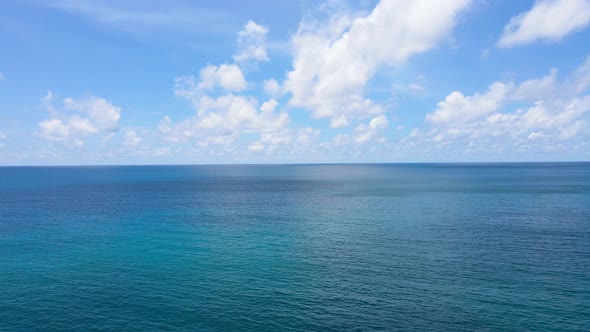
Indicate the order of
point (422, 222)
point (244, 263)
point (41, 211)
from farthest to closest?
1. point (41, 211)
2. point (422, 222)
3. point (244, 263)

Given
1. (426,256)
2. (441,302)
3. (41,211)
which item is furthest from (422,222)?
Answer: (41,211)

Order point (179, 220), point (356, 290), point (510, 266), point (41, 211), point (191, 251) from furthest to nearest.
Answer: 1. point (41, 211)
2. point (179, 220)
3. point (191, 251)
4. point (510, 266)
5. point (356, 290)

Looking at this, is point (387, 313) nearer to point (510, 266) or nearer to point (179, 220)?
point (510, 266)

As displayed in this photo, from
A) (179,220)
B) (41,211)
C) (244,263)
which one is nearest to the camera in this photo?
(244,263)

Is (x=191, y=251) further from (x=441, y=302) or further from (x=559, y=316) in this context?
(x=559, y=316)

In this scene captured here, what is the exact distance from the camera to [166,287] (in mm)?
57375

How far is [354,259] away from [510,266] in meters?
28.1

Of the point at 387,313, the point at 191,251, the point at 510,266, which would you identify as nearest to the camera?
the point at 387,313

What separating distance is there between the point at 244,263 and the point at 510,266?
49.6m

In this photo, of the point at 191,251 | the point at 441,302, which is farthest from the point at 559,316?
the point at 191,251

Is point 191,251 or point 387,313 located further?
point 191,251

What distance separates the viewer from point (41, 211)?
12550 cm

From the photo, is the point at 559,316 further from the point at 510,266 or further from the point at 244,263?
the point at 244,263

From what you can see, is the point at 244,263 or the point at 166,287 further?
the point at 244,263
